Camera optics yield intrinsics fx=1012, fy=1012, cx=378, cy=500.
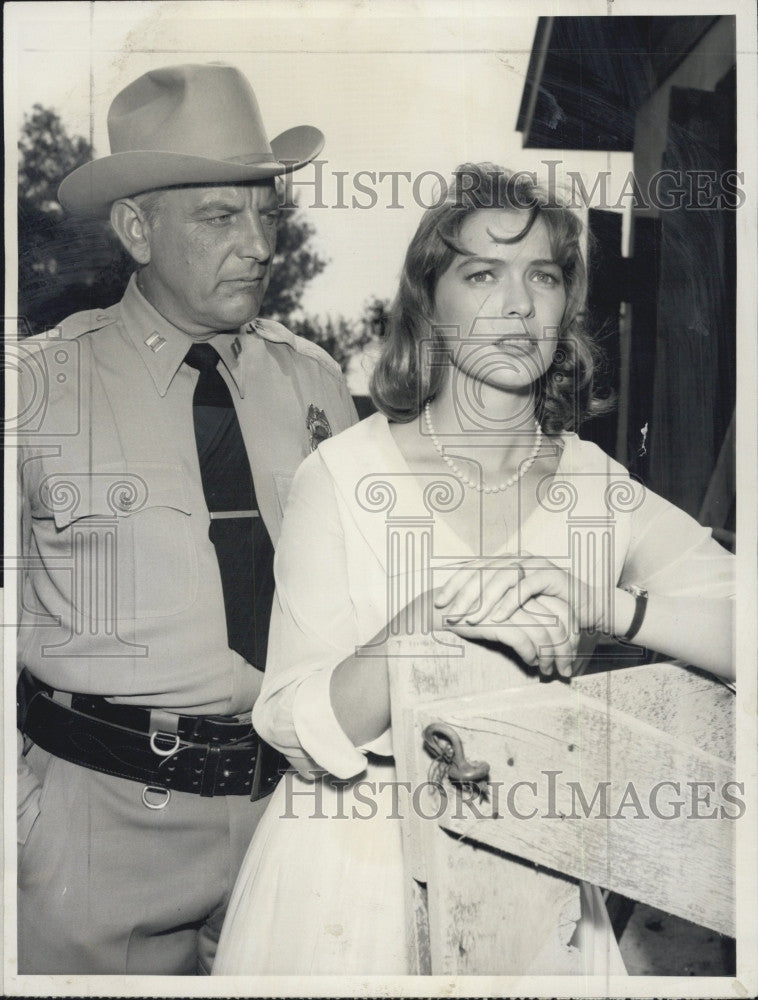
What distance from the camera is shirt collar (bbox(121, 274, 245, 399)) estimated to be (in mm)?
2832

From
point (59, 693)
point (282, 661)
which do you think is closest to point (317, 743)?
point (282, 661)

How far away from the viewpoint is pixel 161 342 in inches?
112

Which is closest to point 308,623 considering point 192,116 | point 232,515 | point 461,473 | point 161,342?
point 232,515

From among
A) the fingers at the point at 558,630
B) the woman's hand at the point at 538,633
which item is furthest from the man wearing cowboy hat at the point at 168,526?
the fingers at the point at 558,630

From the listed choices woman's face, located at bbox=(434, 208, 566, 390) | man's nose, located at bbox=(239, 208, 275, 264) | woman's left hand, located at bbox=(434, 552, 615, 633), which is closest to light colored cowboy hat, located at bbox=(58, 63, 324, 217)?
man's nose, located at bbox=(239, 208, 275, 264)

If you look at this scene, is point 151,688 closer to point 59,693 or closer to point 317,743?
point 59,693

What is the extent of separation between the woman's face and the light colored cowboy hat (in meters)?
0.55

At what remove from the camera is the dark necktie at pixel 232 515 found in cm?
280

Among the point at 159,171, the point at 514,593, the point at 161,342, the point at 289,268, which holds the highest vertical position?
the point at 159,171

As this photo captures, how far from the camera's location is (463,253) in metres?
2.78

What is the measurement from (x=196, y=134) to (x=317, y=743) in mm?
1692

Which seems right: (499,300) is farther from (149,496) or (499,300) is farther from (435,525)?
(149,496)

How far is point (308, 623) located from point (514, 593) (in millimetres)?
572

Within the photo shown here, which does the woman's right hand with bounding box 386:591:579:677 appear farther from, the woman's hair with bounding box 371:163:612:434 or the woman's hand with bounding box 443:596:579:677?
the woman's hair with bounding box 371:163:612:434
